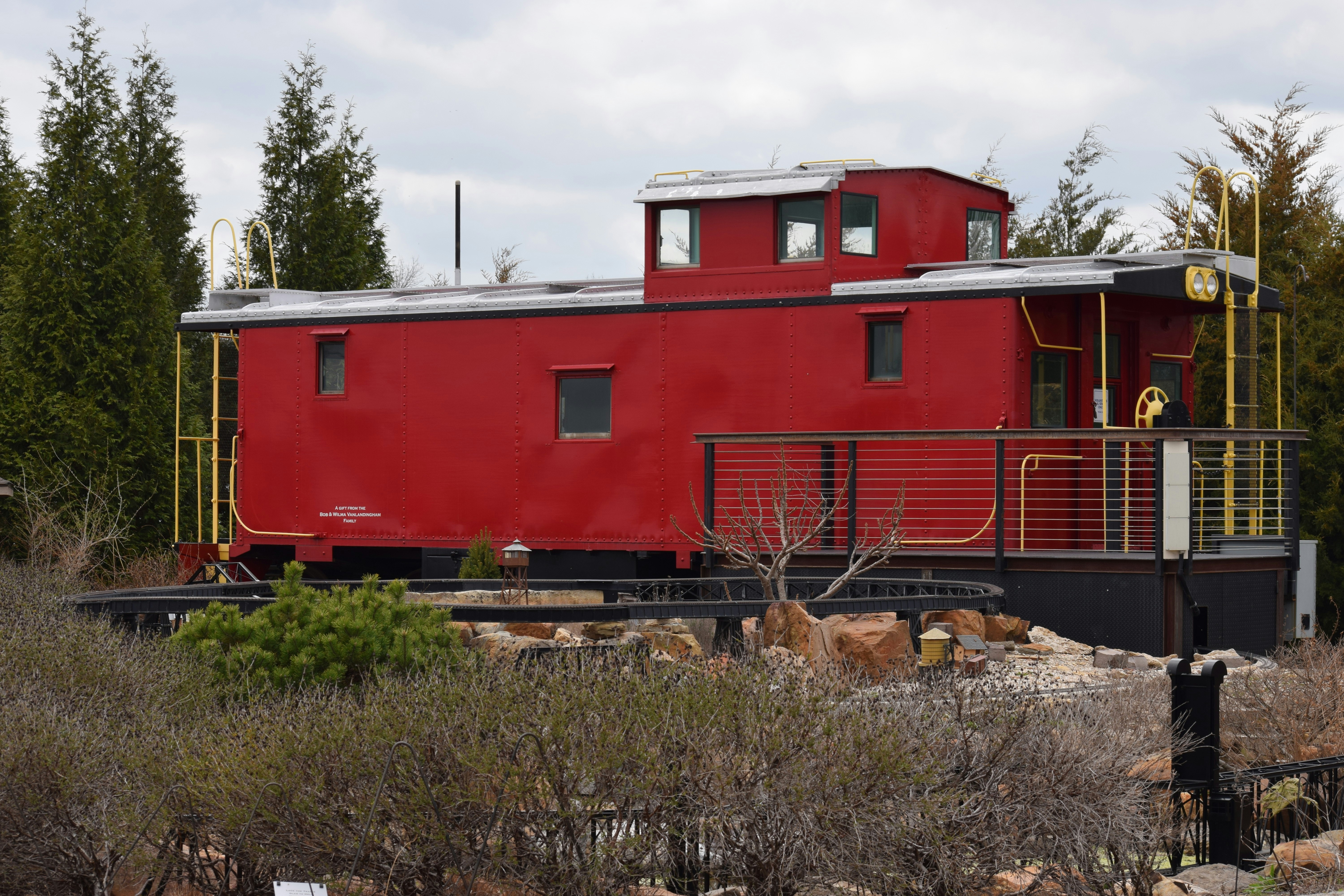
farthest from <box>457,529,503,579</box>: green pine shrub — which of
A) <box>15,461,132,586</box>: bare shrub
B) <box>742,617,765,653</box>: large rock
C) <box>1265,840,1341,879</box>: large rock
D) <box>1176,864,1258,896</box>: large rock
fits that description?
<box>1265,840,1341,879</box>: large rock

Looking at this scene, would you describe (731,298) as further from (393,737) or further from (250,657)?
(393,737)

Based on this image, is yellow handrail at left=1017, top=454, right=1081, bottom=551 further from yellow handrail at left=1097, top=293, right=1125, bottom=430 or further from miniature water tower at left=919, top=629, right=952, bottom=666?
miniature water tower at left=919, top=629, right=952, bottom=666

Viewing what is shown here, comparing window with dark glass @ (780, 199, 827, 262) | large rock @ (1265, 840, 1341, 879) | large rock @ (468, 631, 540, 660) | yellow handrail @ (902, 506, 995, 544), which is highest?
window with dark glass @ (780, 199, 827, 262)

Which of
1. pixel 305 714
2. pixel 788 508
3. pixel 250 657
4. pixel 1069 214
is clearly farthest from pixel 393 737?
pixel 1069 214

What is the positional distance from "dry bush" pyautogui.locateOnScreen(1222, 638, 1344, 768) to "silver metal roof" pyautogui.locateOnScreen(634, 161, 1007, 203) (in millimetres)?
6599

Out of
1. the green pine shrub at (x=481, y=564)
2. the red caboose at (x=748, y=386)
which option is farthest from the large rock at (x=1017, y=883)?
the green pine shrub at (x=481, y=564)

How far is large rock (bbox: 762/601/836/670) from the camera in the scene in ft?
33.5

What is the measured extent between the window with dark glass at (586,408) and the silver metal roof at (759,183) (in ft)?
6.12

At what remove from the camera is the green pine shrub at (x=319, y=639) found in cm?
861

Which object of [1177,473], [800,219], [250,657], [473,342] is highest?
[800,219]

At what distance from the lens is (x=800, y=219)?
1448 centimetres

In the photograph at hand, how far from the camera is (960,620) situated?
11297 mm

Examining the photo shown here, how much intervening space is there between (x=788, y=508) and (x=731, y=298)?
228 centimetres

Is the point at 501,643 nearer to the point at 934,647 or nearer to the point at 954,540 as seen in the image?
the point at 934,647
